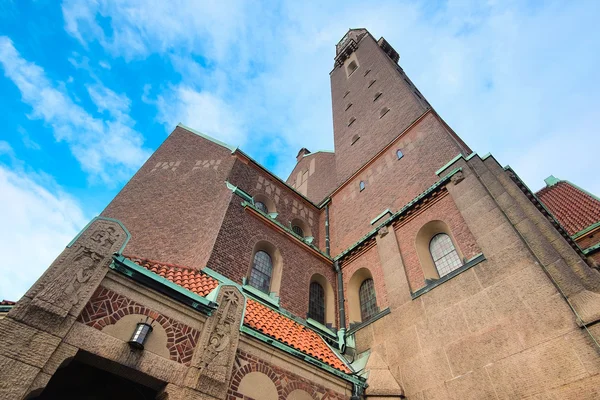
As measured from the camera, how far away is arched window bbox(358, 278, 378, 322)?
42.7ft

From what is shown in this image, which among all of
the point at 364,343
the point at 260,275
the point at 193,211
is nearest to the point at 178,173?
the point at 193,211

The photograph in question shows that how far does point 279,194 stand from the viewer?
18578mm

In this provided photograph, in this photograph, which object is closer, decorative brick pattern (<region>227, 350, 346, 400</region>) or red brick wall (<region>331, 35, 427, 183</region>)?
decorative brick pattern (<region>227, 350, 346, 400</region>)

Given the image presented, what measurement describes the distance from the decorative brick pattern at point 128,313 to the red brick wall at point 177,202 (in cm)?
387

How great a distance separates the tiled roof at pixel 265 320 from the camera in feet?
28.9

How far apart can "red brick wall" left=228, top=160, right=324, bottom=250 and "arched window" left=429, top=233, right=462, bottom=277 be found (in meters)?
7.22

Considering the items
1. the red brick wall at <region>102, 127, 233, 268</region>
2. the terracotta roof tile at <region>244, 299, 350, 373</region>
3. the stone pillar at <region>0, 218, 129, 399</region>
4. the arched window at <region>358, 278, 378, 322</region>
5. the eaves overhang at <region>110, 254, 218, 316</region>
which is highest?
the red brick wall at <region>102, 127, 233, 268</region>

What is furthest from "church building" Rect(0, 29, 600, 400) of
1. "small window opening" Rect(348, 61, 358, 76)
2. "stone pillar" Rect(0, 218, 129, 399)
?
"small window opening" Rect(348, 61, 358, 76)

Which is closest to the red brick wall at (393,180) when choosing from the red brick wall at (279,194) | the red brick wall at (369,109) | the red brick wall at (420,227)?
the red brick wall at (279,194)

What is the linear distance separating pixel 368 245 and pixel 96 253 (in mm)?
10049

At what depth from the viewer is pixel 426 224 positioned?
1249 cm

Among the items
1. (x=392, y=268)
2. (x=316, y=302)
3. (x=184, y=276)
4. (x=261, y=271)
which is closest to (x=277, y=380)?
(x=184, y=276)

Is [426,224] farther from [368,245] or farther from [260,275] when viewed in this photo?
[260,275]

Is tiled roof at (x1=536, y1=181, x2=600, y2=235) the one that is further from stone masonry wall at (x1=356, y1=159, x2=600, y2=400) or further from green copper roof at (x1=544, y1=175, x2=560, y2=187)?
stone masonry wall at (x1=356, y1=159, x2=600, y2=400)
